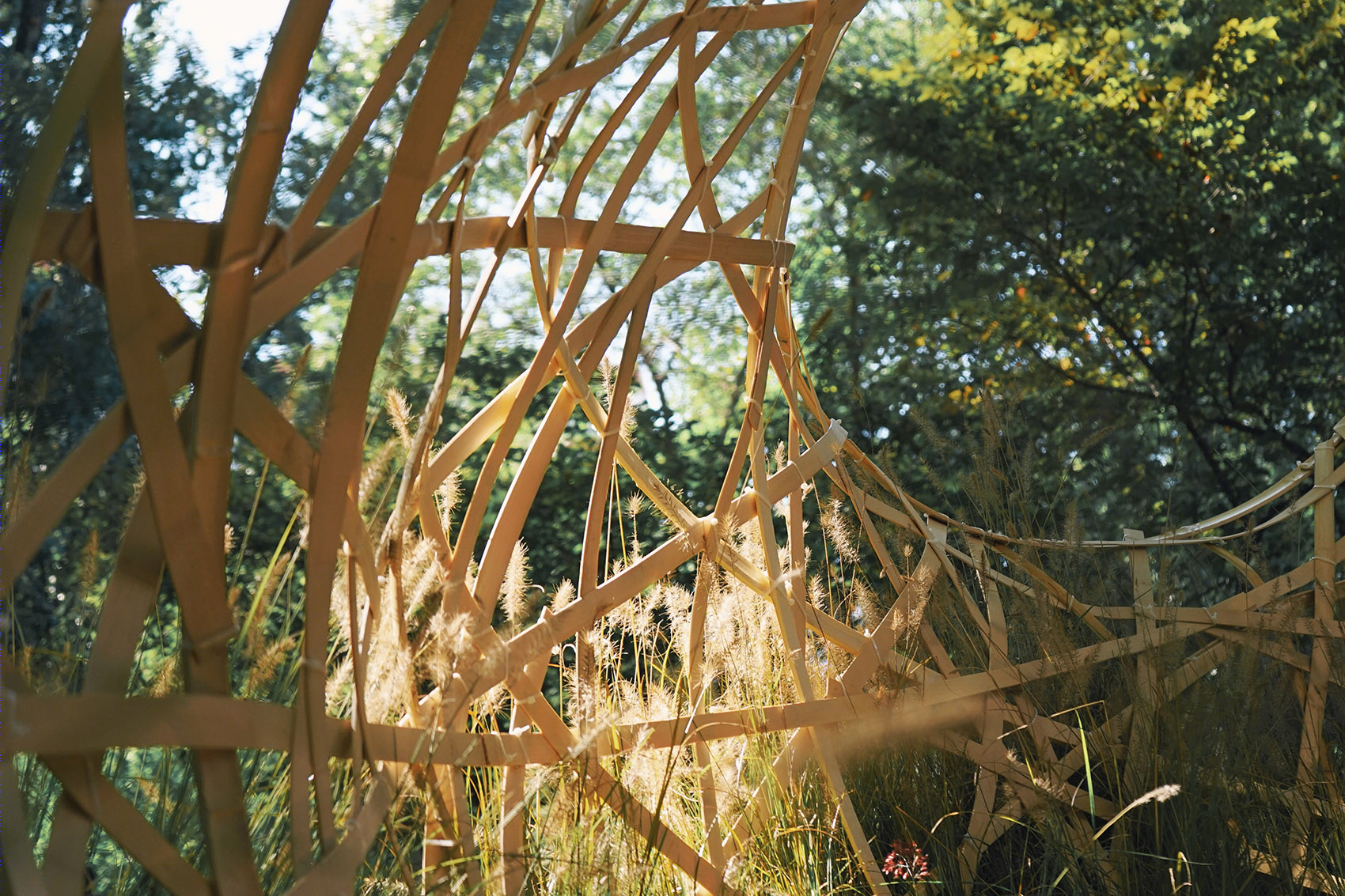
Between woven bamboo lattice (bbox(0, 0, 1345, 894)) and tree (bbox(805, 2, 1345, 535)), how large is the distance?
225 cm

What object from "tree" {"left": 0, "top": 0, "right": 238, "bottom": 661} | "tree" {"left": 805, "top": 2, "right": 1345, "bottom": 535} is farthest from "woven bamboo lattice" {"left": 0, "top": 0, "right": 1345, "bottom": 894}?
"tree" {"left": 805, "top": 2, "right": 1345, "bottom": 535}

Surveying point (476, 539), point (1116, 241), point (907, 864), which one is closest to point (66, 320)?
point (476, 539)

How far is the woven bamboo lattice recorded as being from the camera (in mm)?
501

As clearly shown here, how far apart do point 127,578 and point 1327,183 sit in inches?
169

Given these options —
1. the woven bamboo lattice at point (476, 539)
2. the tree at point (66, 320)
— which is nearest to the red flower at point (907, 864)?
the woven bamboo lattice at point (476, 539)

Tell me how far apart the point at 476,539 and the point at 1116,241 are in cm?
370

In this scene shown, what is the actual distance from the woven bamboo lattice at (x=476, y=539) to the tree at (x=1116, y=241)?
7.38 feet

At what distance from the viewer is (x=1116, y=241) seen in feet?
13.3

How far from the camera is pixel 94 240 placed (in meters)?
0.51

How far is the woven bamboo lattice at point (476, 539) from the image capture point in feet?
1.65

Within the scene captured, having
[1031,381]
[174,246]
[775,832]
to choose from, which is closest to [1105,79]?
[1031,381]

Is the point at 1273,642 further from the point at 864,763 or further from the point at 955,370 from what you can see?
the point at 955,370

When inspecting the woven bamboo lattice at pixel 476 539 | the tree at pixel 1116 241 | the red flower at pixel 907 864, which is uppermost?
the tree at pixel 1116 241

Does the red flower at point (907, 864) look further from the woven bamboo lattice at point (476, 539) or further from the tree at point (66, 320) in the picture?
the tree at point (66, 320)
